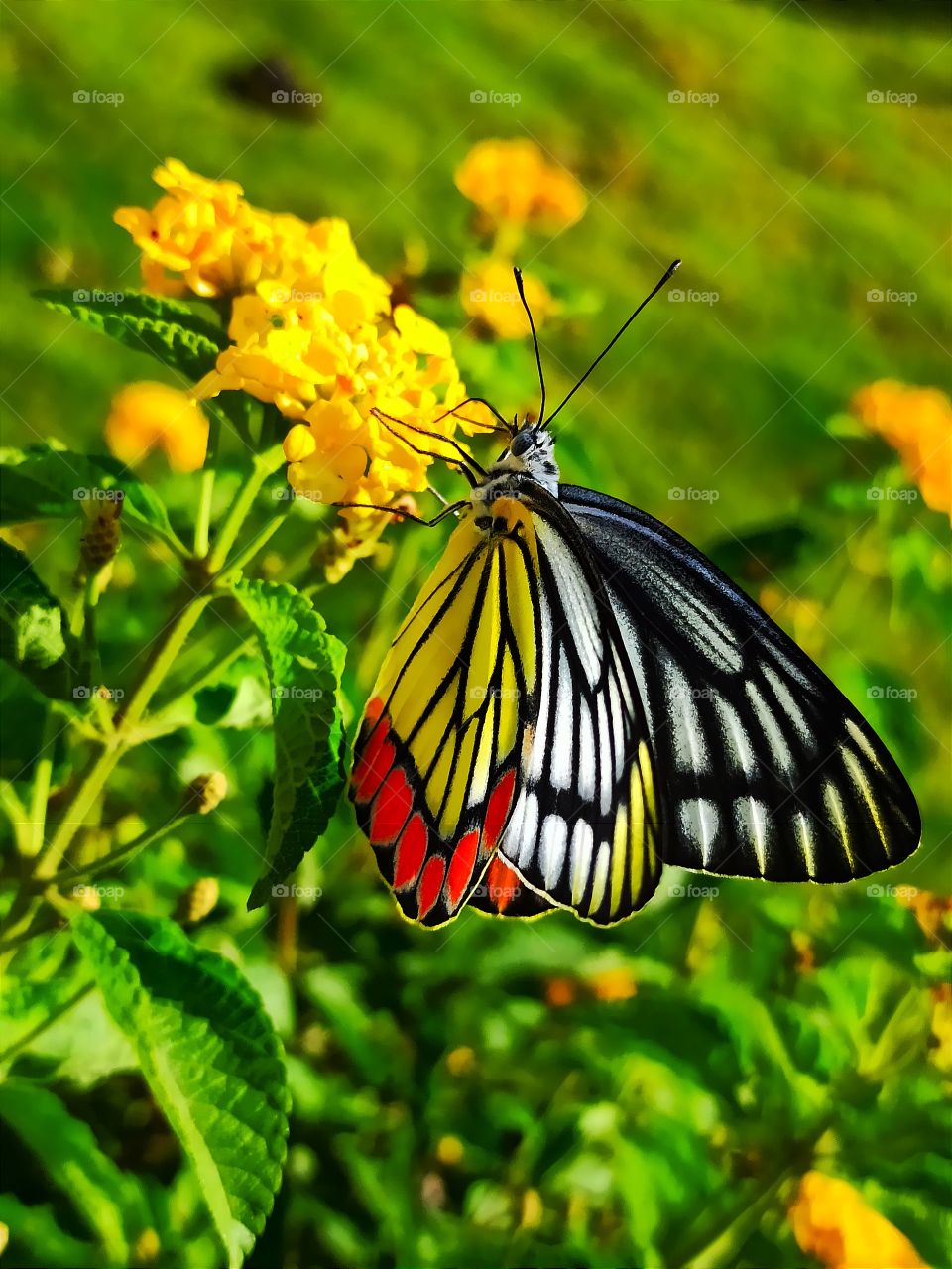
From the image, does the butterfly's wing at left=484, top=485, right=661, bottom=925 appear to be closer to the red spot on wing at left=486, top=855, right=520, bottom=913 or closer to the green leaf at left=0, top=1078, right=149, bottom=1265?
the red spot on wing at left=486, top=855, right=520, bottom=913

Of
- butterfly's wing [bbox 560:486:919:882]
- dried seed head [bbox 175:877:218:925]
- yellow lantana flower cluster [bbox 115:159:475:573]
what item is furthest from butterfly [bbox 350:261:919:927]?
dried seed head [bbox 175:877:218:925]

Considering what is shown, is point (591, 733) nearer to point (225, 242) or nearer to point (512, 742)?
point (512, 742)

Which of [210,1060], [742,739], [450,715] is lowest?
[210,1060]

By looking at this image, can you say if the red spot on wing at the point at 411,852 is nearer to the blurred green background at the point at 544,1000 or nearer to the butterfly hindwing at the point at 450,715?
the butterfly hindwing at the point at 450,715

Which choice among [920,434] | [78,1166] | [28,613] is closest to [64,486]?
[28,613]

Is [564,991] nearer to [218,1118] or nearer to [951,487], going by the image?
[218,1118]

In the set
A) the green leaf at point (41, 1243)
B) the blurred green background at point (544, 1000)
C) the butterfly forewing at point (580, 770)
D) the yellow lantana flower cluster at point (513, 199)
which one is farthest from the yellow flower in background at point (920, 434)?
the green leaf at point (41, 1243)

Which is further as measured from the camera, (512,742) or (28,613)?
(512,742)

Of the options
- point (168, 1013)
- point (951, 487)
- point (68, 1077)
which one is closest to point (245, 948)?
point (68, 1077)
